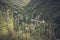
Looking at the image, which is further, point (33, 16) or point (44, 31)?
point (33, 16)

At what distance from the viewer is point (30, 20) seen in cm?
807

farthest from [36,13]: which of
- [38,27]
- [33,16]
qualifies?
[38,27]

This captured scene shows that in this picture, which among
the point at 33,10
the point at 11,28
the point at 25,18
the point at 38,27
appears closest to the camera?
the point at 11,28

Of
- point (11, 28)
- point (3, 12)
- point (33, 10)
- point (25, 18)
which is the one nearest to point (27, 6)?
point (33, 10)

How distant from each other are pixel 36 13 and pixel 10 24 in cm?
184

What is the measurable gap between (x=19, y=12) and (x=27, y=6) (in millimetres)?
635

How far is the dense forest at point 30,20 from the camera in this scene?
22.3 feet

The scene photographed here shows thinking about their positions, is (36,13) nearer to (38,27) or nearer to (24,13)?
(24,13)

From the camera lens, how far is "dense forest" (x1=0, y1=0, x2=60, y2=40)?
6809mm

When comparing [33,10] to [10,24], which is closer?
[10,24]

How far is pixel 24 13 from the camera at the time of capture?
8555 millimetres

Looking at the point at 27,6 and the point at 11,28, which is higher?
the point at 27,6

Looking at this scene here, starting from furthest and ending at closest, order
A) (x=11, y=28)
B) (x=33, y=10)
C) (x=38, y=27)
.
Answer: (x=33, y=10) < (x=38, y=27) < (x=11, y=28)

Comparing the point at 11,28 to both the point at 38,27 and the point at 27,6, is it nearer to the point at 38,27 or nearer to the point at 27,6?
the point at 38,27
